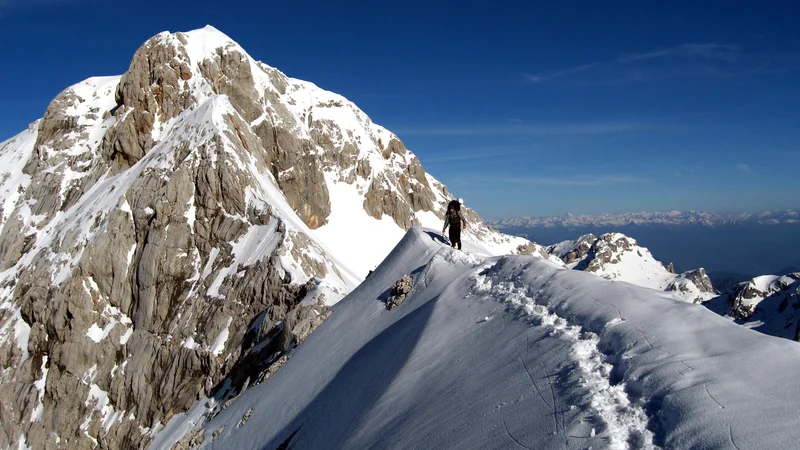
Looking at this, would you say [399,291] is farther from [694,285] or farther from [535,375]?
[694,285]

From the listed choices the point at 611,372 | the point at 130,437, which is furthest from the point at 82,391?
the point at 611,372

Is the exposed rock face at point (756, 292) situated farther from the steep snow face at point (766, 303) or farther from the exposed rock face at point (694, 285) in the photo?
the exposed rock face at point (694, 285)

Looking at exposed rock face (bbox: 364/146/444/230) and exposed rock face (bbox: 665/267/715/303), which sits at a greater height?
exposed rock face (bbox: 364/146/444/230)

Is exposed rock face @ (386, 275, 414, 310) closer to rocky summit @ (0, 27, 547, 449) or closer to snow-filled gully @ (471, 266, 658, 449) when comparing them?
snow-filled gully @ (471, 266, 658, 449)

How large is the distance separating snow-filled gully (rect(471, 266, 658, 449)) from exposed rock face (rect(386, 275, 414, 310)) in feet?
19.3

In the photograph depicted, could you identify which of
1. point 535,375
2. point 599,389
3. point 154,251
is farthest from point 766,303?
point 599,389

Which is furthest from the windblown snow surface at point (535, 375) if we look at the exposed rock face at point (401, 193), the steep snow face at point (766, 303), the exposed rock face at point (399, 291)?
the steep snow face at point (766, 303)

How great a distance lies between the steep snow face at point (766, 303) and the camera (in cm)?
11419

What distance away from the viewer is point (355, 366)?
45.1 feet

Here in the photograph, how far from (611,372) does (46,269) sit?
2068 inches

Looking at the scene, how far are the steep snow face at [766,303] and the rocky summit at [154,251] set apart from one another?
99.3m

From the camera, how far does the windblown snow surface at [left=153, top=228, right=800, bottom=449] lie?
20.0 feet

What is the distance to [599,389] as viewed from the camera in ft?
23.4

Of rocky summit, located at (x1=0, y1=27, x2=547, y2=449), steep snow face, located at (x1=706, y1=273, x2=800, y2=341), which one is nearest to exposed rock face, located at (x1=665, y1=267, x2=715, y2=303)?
steep snow face, located at (x1=706, y1=273, x2=800, y2=341)
